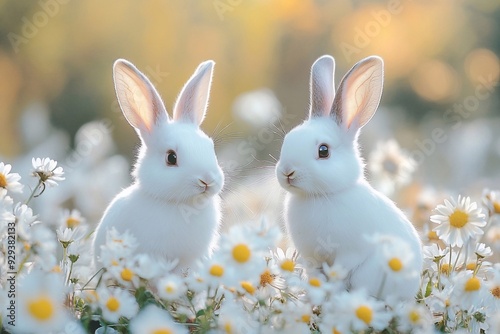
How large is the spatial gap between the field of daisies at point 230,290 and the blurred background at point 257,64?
83.3 inches

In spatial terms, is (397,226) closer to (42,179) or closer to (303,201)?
(303,201)

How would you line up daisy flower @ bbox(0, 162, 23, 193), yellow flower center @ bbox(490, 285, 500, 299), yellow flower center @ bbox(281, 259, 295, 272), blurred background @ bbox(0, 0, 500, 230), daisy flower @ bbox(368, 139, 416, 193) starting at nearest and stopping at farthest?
yellow flower center @ bbox(281, 259, 295, 272) < daisy flower @ bbox(0, 162, 23, 193) < yellow flower center @ bbox(490, 285, 500, 299) < daisy flower @ bbox(368, 139, 416, 193) < blurred background @ bbox(0, 0, 500, 230)

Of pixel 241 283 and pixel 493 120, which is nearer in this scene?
pixel 241 283

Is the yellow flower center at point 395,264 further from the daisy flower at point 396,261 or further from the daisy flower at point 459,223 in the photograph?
the daisy flower at point 459,223

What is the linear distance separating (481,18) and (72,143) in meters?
4.05

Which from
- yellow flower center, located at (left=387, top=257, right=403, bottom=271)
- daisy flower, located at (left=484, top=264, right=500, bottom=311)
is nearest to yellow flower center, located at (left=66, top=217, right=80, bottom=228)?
yellow flower center, located at (left=387, top=257, right=403, bottom=271)

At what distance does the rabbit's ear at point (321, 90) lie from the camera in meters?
2.47

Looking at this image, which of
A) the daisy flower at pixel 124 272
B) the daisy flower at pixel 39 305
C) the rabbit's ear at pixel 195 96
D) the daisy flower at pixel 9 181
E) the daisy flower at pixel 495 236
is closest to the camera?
the daisy flower at pixel 39 305

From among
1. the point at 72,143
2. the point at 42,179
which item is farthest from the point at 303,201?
the point at 72,143

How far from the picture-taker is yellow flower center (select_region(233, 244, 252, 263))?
5.92ft

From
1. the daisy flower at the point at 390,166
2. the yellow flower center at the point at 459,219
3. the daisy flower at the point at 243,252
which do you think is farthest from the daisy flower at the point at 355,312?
the daisy flower at the point at 390,166

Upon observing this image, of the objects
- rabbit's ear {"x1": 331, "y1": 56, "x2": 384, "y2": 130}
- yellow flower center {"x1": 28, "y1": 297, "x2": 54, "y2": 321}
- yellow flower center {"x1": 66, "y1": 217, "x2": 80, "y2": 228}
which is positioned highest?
rabbit's ear {"x1": 331, "y1": 56, "x2": 384, "y2": 130}

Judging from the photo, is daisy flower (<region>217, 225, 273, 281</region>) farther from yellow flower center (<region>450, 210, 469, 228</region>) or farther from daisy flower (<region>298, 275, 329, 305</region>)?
yellow flower center (<region>450, 210, 469, 228</region>)

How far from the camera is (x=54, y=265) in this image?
1966 millimetres
